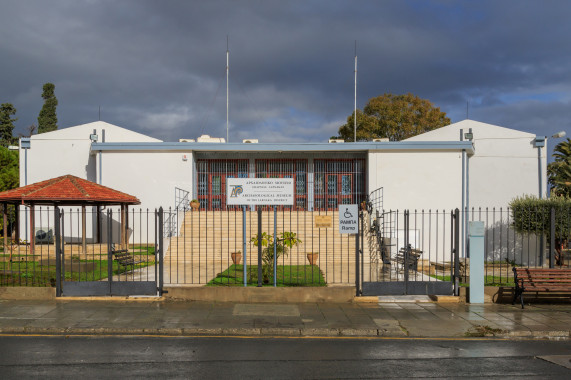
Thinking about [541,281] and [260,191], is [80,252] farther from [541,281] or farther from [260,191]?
[541,281]

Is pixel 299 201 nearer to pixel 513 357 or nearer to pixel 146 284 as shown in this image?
pixel 146 284

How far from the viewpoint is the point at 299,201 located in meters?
25.8

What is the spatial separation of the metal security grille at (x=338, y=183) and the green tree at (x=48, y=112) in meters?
35.1

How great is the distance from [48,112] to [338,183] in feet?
124

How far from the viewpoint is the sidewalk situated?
9172 millimetres

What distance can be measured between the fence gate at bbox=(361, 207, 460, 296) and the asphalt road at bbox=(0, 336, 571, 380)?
3.26 meters

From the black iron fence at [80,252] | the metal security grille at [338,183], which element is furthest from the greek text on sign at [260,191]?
the metal security grille at [338,183]

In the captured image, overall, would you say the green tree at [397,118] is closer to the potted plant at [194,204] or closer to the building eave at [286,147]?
the building eave at [286,147]

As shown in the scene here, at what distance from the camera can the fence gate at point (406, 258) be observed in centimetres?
1198

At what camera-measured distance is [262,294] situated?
38.7 feet

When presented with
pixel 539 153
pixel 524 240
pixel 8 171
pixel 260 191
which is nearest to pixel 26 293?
pixel 260 191

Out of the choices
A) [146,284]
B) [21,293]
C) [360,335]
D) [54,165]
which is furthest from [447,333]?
[54,165]

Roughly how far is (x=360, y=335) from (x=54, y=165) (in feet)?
70.8

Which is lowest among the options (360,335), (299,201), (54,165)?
(360,335)
